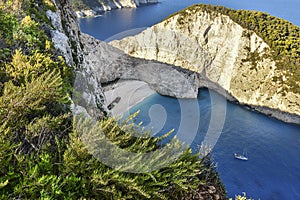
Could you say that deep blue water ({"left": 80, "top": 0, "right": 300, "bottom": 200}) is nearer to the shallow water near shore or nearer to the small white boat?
the shallow water near shore

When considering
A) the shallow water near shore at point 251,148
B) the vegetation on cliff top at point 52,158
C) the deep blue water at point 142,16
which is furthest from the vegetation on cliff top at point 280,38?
the vegetation on cliff top at point 52,158

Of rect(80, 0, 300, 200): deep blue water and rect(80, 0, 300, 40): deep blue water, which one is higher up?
rect(80, 0, 300, 40): deep blue water

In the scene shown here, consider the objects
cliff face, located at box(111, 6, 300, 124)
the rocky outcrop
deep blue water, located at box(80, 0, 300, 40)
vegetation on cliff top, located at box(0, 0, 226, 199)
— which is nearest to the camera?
vegetation on cliff top, located at box(0, 0, 226, 199)

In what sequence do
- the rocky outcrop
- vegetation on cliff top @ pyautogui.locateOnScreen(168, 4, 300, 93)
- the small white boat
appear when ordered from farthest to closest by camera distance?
the rocky outcrop → vegetation on cliff top @ pyautogui.locateOnScreen(168, 4, 300, 93) → the small white boat

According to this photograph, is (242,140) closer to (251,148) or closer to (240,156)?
(251,148)

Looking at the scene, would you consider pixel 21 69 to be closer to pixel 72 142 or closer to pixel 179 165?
pixel 72 142

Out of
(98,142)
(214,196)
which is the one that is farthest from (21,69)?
(214,196)

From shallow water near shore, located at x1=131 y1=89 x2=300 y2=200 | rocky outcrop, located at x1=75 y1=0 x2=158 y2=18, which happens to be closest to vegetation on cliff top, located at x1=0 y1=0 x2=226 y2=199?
shallow water near shore, located at x1=131 y1=89 x2=300 y2=200
